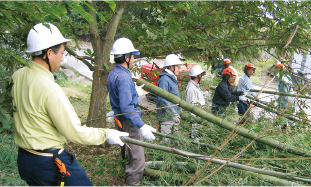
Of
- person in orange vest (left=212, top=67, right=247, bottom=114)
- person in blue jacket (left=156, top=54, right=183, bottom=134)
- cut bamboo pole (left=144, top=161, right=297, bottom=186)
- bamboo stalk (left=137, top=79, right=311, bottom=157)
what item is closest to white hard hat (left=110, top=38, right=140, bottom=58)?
bamboo stalk (left=137, top=79, right=311, bottom=157)

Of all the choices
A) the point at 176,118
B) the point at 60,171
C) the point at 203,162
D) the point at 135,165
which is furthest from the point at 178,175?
the point at 60,171

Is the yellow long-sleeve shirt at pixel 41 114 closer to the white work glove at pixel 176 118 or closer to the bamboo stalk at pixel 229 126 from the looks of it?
the bamboo stalk at pixel 229 126

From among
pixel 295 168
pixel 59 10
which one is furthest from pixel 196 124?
pixel 59 10

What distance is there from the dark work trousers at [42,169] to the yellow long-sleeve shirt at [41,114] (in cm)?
10

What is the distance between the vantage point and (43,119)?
77.3 inches

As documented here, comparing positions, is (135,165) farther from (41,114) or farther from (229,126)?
(41,114)

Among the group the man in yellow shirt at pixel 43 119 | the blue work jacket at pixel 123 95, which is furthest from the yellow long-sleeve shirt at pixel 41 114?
the blue work jacket at pixel 123 95

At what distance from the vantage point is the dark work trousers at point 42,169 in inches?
79.0

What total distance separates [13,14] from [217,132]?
2.71 metres

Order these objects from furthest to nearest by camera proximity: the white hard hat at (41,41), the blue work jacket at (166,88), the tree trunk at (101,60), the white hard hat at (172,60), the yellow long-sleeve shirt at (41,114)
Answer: the white hard hat at (172,60) < the tree trunk at (101,60) < the blue work jacket at (166,88) < the white hard hat at (41,41) < the yellow long-sleeve shirt at (41,114)

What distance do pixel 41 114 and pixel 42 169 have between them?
46 cm

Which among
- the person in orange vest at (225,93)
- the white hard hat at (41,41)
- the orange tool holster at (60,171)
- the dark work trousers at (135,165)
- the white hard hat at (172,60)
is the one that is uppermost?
the white hard hat at (41,41)

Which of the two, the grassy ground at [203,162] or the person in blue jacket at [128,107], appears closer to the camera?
the grassy ground at [203,162]

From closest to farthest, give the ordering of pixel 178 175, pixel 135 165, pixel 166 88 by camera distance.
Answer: pixel 178 175 → pixel 135 165 → pixel 166 88
